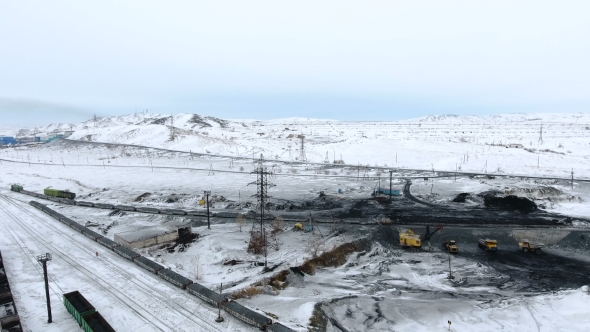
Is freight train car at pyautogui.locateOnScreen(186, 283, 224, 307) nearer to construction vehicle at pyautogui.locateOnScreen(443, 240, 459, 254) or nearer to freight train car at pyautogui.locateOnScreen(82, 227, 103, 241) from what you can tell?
freight train car at pyautogui.locateOnScreen(82, 227, 103, 241)

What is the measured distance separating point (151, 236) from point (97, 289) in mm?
8354

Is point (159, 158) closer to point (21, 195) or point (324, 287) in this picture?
point (21, 195)

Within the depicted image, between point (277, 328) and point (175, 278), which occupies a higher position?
point (175, 278)

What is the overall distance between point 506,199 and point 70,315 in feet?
139

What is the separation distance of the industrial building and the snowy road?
158 cm

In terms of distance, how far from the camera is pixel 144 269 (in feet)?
77.1

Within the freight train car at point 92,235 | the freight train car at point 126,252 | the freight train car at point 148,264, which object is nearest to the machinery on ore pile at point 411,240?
the freight train car at point 148,264

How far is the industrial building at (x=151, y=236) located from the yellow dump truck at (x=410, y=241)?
18.6 m

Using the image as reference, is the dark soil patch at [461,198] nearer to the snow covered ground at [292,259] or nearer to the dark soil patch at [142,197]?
the snow covered ground at [292,259]

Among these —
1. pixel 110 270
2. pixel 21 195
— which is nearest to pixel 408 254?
pixel 110 270

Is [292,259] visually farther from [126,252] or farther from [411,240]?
[126,252]

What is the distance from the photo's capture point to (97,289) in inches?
820

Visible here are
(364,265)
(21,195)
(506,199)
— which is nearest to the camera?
(364,265)

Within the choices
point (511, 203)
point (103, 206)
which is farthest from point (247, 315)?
point (511, 203)
